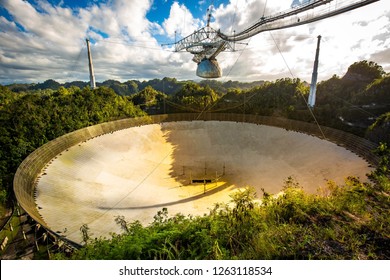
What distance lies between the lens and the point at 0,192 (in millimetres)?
14500

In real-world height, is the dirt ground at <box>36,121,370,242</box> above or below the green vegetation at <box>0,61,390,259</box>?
below

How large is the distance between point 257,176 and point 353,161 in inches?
187

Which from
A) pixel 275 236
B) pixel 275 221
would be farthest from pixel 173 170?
pixel 275 236

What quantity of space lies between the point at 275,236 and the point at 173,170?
10687 mm

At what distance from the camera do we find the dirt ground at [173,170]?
335 inches

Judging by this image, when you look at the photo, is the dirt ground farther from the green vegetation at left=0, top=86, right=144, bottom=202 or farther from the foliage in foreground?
the green vegetation at left=0, top=86, right=144, bottom=202

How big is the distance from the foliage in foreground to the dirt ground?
160 inches

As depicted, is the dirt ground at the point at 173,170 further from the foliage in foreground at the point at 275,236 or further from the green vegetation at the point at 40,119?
the green vegetation at the point at 40,119

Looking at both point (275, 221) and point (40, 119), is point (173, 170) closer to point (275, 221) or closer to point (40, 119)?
point (275, 221)

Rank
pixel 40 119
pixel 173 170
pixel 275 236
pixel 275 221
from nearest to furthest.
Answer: pixel 275 236 → pixel 275 221 → pixel 173 170 → pixel 40 119

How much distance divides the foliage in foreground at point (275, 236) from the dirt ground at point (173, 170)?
4.07 meters

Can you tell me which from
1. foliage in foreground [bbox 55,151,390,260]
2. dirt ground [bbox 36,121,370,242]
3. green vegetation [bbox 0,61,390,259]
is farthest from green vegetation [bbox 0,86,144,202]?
foliage in foreground [bbox 55,151,390,260]

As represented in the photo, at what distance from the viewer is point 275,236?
3756 millimetres

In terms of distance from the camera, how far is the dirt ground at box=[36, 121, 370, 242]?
8.50m
